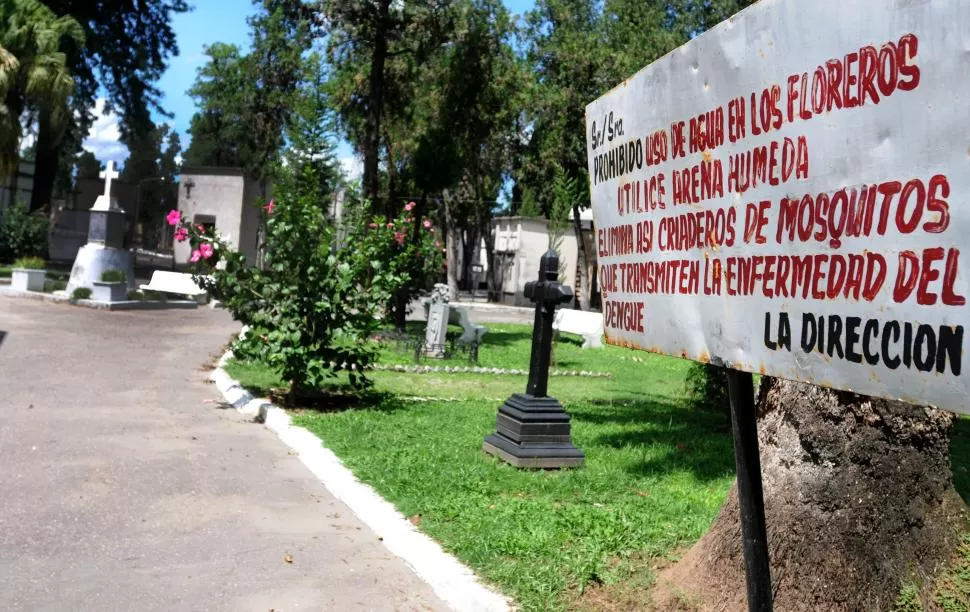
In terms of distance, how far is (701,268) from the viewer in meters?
3.11

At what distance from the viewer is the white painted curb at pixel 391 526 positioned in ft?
16.0

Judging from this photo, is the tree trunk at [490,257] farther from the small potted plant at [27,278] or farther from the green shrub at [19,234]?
the small potted plant at [27,278]

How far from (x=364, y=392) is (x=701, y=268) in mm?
8675

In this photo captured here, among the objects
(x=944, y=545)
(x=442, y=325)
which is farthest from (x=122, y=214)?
(x=944, y=545)

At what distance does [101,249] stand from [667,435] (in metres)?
18.0

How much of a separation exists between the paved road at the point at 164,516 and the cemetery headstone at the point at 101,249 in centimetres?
1228

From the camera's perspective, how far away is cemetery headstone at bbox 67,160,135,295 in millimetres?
23562

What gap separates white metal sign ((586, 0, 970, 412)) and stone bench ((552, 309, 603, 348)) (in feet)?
59.8

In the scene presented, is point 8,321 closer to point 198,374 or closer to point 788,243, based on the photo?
point 198,374

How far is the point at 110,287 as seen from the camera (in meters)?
22.7

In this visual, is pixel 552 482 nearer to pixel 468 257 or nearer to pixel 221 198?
pixel 221 198

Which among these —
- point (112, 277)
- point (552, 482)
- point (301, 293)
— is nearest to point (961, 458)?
point (552, 482)

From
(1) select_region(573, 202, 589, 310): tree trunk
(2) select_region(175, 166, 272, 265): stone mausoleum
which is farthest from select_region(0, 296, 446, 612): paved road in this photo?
(1) select_region(573, 202, 589, 310): tree trunk

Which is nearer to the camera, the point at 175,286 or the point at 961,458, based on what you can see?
the point at 961,458
